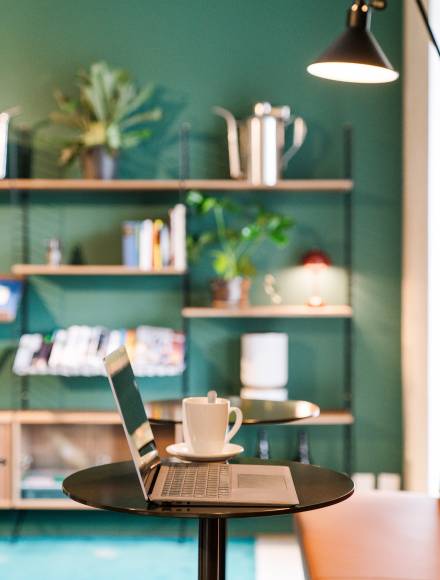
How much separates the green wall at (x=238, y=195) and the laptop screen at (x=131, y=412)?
Answer: 2406 mm

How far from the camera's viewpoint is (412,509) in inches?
116

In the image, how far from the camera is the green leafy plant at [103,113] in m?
4.31

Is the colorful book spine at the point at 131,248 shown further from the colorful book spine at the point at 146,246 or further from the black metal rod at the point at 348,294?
the black metal rod at the point at 348,294

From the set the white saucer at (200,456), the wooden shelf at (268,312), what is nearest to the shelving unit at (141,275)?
the wooden shelf at (268,312)

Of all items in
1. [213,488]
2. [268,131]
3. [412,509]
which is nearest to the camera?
[213,488]

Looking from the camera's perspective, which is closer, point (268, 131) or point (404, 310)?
point (268, 131)

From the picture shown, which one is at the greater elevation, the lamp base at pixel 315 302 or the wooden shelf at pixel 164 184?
the wooden shelf at pixel 164 184

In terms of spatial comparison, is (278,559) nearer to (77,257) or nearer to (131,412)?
(77,257)

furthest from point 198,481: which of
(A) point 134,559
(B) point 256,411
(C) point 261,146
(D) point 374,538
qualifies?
(C) point 261,146

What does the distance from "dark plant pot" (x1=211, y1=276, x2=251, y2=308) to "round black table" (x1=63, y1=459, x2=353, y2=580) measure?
7.20 ft

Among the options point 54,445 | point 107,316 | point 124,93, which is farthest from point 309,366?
point 124,93

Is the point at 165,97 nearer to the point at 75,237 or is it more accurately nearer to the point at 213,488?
the point at 75,237

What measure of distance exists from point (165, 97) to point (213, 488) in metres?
3.02

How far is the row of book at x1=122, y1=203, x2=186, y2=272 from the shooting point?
425cm
